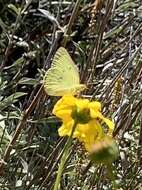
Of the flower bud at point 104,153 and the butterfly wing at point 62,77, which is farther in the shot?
the butterfly wing at point 62,77

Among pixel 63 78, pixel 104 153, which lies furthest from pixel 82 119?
pixel 63 78

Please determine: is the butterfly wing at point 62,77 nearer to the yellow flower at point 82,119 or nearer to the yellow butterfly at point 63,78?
the yellow butterfly at point 63,78

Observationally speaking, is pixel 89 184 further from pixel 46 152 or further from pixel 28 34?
pixel 28 34

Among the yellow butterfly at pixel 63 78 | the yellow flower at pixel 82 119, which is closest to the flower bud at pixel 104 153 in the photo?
the yellow flower at pixel 82 119

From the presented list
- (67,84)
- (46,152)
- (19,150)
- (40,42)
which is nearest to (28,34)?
(40,42)

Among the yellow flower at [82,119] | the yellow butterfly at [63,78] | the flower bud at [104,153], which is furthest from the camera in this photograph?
the yellow butterfly at [63,78]

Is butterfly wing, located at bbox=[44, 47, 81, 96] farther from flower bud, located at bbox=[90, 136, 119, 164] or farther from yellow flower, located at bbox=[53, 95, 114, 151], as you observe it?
flower bud, located at bbox=[90, 136, 119, 164]

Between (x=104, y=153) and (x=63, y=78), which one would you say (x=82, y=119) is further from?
(x=63, y=78)

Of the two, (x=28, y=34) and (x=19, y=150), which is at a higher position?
(x=28, y=34)

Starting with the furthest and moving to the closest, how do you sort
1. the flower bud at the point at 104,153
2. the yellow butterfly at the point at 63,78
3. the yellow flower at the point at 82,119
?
1. the yellow butterfly at the point at 63,78
2. the yellow flower at the point at 82,119
3. the flower bud at the point at 104,153
